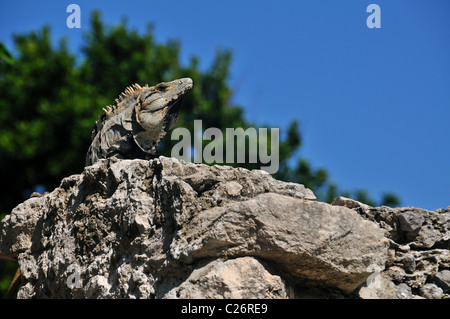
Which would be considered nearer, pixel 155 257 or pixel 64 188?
pixel 155 257

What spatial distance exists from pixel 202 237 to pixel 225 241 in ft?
0.53

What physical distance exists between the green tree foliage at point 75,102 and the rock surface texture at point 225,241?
22.9ft

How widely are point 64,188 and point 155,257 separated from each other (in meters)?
1.70

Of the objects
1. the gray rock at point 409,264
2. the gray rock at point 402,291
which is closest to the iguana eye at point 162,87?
the gray rock at point 409,264

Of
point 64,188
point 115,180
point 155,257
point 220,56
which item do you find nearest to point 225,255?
point 155,257

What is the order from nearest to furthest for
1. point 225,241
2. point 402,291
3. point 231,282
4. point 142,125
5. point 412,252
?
point 231,282
point 225,241
point 402,291
point 412,252
point 142,125

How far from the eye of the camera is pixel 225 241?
15.0 ft

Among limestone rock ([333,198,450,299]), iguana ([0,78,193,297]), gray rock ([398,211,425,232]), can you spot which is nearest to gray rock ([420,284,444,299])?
limestone rock ([333,198,450,299])

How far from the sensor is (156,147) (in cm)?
688

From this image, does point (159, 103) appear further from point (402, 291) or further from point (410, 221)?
point (402, 291)

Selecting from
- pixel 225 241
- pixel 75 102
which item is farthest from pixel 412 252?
pixel 75 102

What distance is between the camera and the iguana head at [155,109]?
6.78 m

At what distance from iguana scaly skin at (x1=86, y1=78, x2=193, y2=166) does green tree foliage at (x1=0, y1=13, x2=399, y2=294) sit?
620cm

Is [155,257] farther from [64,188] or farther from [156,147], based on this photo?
[156,147]
